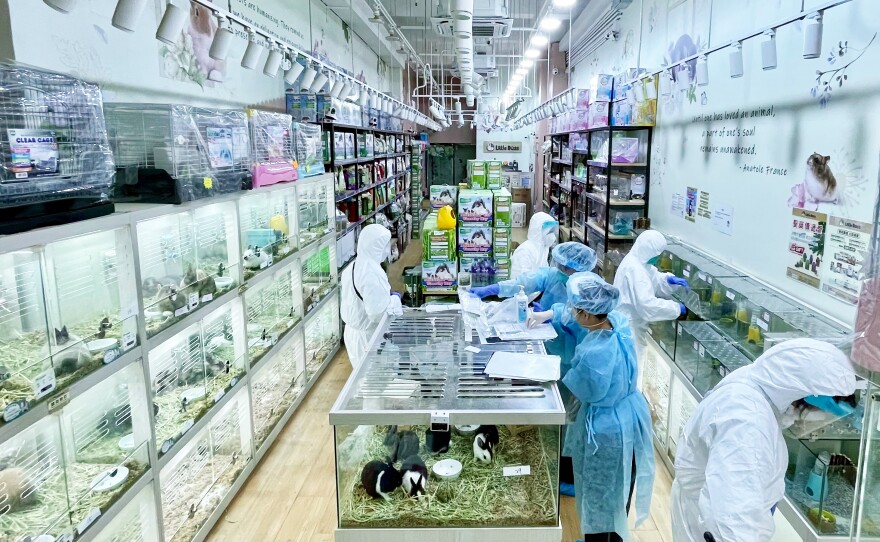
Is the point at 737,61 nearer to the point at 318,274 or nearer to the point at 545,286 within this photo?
the point at 545,286

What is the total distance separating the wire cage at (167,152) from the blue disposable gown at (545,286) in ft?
6.83

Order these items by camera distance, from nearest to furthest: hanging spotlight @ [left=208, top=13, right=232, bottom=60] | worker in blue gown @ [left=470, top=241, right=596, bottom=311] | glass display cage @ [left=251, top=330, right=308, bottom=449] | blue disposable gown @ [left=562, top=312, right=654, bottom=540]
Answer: blue disposable gown @ [left=562, top=312, right=654, bottom=540] < hanging spotlight @ [left=208, top=13, right=232, bottom=60] < worker in blue gown @ [left=470, top=241, right=596, bottom=311] < glass display cage @ [left=251, top=330, right=308, bottom=449]

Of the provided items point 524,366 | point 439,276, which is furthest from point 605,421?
point 439,276

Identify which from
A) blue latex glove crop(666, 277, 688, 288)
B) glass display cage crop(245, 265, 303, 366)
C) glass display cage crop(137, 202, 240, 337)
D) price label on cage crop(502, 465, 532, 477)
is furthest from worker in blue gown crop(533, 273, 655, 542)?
glass display cage crop(245, 265, 303, 366)

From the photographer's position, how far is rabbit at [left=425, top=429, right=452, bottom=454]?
2828mm

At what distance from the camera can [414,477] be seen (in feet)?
8.65

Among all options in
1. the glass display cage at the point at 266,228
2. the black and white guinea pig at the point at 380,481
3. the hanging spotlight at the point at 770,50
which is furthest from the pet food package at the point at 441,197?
the black and white guinea pig at the point at 380,481

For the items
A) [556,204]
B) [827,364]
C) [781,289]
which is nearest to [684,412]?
[781,289]

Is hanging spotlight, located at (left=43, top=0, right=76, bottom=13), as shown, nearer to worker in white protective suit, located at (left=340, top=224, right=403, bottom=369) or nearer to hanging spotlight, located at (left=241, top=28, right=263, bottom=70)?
hanging spotlight, located at (left=241, top=28, right=263, bottom=70)

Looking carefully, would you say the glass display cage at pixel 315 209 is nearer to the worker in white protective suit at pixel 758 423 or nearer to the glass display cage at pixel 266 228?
the glass display cage at pixel 266 228

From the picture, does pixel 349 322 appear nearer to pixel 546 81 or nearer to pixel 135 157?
pixel 135 157

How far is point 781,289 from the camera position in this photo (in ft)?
13.0

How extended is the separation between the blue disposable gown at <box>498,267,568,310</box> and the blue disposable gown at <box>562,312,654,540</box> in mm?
1168

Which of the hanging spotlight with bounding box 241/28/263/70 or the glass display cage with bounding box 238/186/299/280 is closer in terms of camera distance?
the hanging spotlight with bounding box 241/28/263/70
